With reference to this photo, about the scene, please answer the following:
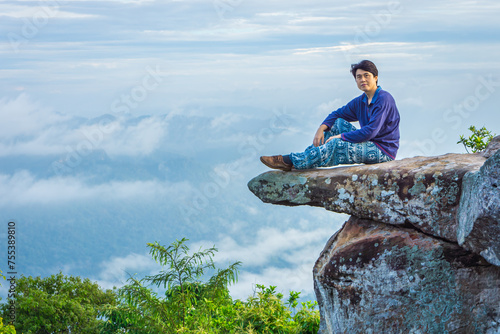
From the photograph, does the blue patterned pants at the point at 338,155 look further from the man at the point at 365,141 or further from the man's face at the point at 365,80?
the man's face at the point at 365,80

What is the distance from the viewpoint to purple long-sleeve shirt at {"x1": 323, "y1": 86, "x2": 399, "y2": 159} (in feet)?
27.9

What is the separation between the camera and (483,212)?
250 inches

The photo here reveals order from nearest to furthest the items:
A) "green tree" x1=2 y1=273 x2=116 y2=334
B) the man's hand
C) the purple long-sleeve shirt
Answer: the purple long-sleeve shirt
the man's hand
"green tree" x1=2 y1=273 x2=116 y2=334

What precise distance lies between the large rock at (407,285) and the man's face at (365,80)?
223cm

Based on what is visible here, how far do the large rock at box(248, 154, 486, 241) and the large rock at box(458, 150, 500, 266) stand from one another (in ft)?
1.38

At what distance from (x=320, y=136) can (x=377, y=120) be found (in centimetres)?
111

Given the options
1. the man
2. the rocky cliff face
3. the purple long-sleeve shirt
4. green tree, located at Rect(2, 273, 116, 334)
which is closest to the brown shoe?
the man

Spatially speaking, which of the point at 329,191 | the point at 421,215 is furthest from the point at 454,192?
the point at 329,191

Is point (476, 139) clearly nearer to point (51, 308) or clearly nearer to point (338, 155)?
point (338, 155)

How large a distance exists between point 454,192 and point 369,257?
1.53 metres

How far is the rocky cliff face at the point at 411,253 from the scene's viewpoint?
7.28 m

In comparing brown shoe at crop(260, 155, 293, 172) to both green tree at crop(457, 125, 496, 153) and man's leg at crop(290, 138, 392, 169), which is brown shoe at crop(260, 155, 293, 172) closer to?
man's leg at crop(290, 138, 392, 169)

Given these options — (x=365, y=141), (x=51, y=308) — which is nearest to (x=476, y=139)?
(x=365, y=141)

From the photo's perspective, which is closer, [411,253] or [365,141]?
[411,253]
